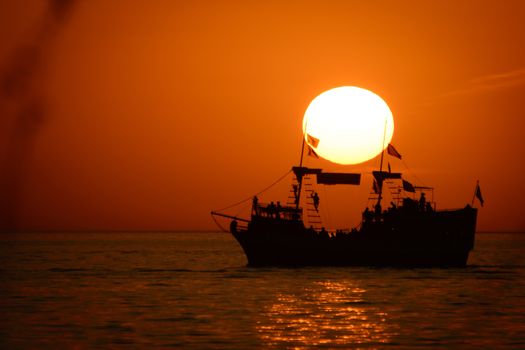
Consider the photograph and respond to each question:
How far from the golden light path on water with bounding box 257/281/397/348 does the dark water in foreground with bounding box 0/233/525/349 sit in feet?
0.18

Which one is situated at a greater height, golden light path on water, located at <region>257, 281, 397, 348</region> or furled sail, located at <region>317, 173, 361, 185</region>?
furled sail, located at <region>317, 173, 361, 185</region>

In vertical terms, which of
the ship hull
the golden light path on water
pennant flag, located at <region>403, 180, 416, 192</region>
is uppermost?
pennant flag, located at <region>403, 180, 416, 192</region>

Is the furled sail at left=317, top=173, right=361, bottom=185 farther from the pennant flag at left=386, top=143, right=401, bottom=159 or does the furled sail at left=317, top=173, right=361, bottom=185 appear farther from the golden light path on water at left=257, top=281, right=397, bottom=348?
the golden light path on water at left=257, top=281, right=397, bottom=348

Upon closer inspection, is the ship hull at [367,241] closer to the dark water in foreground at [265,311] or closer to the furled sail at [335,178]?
the dark water in foreground at [265,311]

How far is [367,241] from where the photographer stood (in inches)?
2977

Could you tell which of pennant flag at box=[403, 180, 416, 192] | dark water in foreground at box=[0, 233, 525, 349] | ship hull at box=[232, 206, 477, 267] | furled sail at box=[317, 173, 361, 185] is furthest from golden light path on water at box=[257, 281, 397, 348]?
furled sail at box=[317, 173, 361, 185]

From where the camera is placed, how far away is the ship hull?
7394cm

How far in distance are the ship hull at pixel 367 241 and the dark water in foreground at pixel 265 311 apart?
340 cm

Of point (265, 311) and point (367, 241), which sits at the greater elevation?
point (367, 241)

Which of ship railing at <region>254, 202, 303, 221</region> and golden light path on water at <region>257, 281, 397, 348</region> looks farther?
ship railing at <region>254, 202, 303, 221</region>

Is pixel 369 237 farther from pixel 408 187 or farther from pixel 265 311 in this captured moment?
pixel 265 311

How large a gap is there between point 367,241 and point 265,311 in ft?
111

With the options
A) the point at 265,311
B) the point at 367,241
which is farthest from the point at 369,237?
the point at 265,311

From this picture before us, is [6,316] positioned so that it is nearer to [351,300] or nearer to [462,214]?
[351,300]
